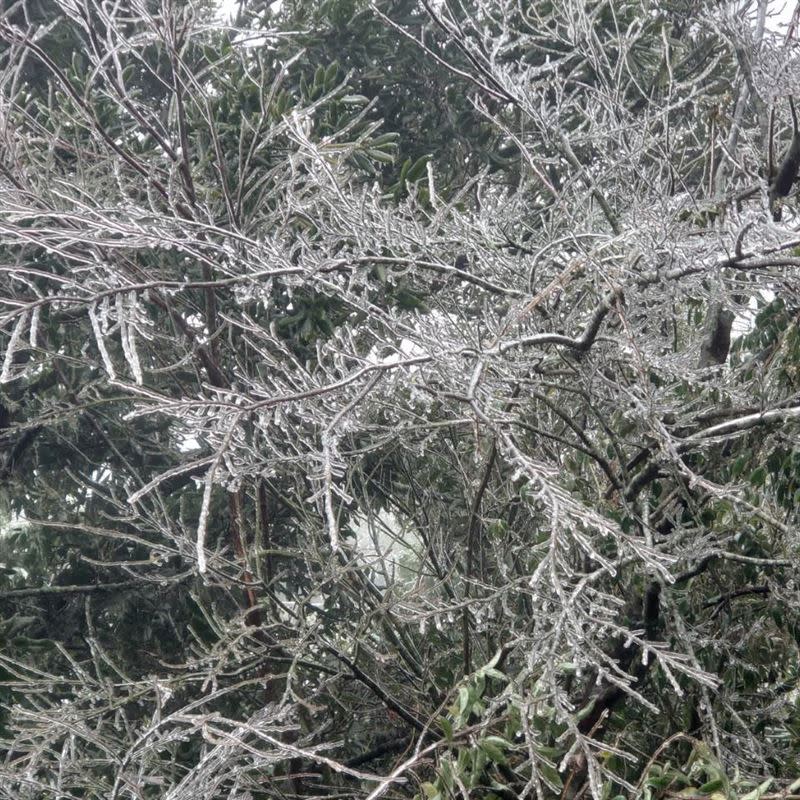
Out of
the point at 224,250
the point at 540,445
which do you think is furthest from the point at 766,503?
the point at 224,250

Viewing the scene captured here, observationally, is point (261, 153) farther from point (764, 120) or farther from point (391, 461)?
point (764, 120)

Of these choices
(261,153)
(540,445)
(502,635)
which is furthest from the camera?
(261,153)

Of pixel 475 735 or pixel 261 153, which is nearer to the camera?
pixel 475 735

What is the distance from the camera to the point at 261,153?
445cm

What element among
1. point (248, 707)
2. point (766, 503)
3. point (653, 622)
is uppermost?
point (766, 503)

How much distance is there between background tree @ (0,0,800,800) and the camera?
95.7 inches

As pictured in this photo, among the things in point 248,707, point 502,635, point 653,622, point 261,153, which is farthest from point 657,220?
point 248,707

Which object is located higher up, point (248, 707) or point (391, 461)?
point (391, 461)

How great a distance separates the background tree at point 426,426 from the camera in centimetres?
243

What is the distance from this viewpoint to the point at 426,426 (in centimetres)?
291

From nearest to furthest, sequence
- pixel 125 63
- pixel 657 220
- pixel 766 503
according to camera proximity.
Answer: pixel 657 220, pixel 766 503, pixel 125 63

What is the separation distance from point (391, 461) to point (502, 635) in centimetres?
113

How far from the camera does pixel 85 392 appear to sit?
14.0ft

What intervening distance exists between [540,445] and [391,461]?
1325 millimetres
